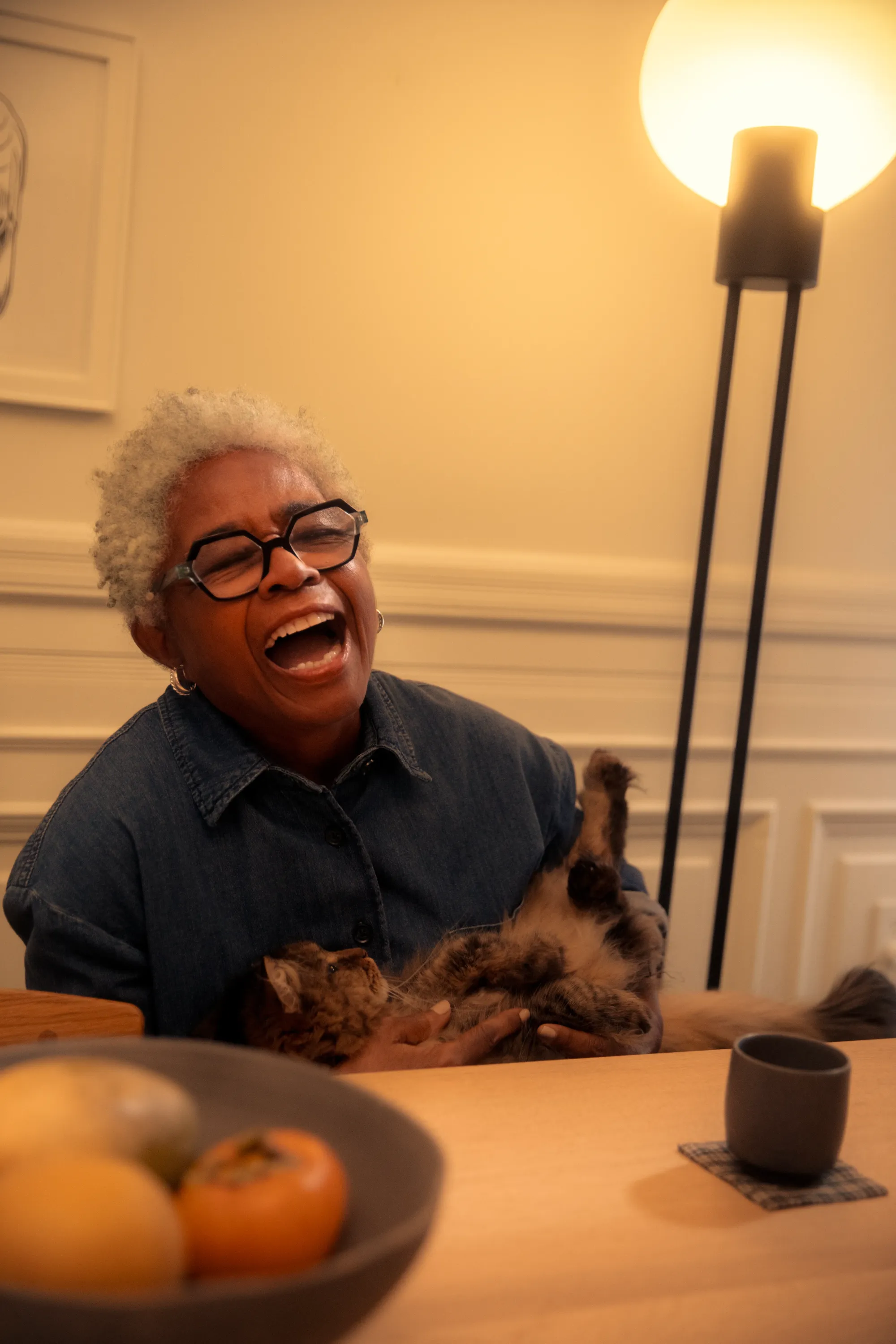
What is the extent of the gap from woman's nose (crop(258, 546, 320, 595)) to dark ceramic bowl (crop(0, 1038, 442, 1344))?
865 millimetres

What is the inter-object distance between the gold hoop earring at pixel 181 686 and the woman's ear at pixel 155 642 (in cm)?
2

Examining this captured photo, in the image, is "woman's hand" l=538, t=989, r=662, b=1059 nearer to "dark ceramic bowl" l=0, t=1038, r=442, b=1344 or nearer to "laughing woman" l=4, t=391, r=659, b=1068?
"laughing woman" l=4, t=391, r=659, b=1068

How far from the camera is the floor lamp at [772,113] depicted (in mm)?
1876

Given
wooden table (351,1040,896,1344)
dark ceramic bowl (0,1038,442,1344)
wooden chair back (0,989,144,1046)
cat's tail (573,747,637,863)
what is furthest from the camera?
cat's tail (573,747,637,863)

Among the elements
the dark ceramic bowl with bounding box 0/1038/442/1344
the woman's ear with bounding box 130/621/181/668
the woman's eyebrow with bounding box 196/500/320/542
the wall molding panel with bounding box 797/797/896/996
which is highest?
the woman's eyebrow with bounding box 196/500/320/542

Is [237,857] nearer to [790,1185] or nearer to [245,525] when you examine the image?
[245,525]

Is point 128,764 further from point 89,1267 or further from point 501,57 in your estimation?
point 501,57

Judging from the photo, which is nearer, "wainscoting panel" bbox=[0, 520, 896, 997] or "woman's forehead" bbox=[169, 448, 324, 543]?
"woman's forehead" bbox=[169, 448, 324, 543]

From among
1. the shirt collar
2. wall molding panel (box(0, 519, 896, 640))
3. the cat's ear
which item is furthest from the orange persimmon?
wall molding panel (box(0, 519, 896, 640))

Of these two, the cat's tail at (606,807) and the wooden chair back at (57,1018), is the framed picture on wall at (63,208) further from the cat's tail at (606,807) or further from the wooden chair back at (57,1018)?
the wooden chair back at (57,1018)

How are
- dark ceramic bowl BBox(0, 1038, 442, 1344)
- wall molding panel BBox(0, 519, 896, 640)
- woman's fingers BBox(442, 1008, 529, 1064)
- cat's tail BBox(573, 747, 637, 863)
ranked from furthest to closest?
wall molding panel BBox(0, 519, 896, 640) → cat's tail BBox(573, 747, 637, 863) → woman's fingers BBox(442, 1008, 529, 1064) → dark ceramic bowl BBox(0, 1038, 442, 1344)

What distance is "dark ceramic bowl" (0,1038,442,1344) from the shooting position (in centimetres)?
44

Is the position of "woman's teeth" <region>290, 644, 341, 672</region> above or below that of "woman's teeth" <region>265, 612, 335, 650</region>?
below

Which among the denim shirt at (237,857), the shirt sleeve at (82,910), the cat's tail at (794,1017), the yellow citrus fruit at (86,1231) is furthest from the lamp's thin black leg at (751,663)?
the yellow citrus fruit at (86,1231)
